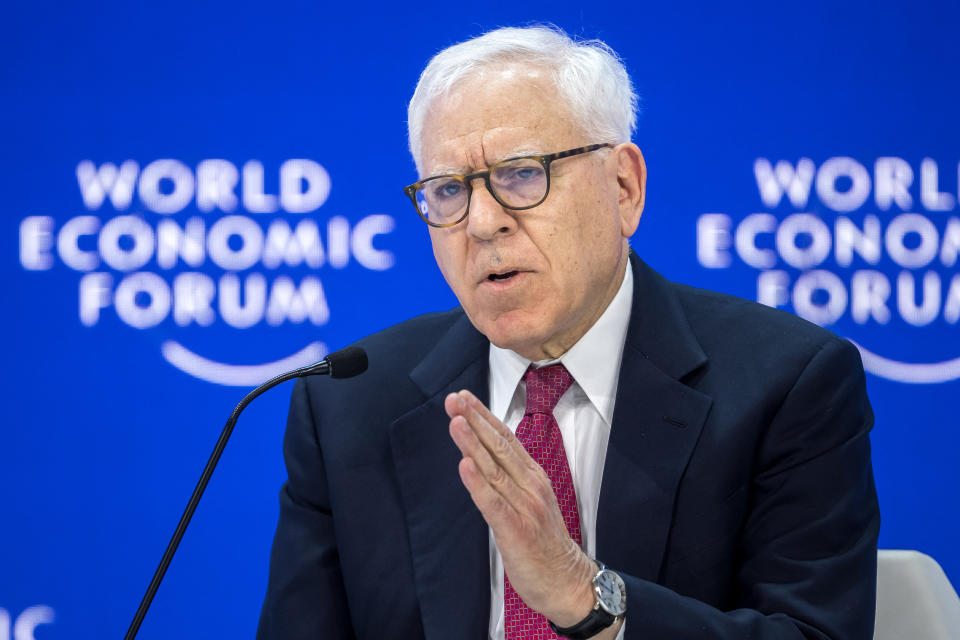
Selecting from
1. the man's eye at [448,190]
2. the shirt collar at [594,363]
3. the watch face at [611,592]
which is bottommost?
the watch face at [611,592]

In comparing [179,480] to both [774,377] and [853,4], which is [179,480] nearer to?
[774,377]

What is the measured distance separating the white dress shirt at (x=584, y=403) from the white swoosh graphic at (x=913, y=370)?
1.49 meters

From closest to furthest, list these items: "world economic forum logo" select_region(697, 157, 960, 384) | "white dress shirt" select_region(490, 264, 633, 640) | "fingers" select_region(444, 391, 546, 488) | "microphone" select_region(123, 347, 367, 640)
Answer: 1. "fingers" select_region(444, 391, 546, 488)
2. "microphone" select_region(123, 347, 367, 640)
3. "white dress shirt" select_region(490, 264, 633, 640)
4. "world economic forum logo" select_region(697, 157, 960, 384)

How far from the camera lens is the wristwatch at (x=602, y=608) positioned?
1.39m

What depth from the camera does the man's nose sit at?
1663 mm

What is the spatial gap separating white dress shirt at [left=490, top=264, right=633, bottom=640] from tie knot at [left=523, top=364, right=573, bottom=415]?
1 centimetres

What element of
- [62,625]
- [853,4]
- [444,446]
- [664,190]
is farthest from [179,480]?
[853,4]

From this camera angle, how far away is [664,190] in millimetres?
3076

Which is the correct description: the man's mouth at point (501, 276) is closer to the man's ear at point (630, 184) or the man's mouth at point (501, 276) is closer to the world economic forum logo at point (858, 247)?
the man's ear at point (630, 184)

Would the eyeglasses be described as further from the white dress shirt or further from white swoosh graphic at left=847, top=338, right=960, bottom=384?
white swoosh graphic at left=847, top=338, right=960, bottom=384

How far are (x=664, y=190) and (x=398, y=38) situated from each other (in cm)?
99

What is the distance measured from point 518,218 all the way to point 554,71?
281 mm

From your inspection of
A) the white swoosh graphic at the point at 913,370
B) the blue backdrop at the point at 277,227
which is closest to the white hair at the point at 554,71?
the blue backdrop at the point at 277,227

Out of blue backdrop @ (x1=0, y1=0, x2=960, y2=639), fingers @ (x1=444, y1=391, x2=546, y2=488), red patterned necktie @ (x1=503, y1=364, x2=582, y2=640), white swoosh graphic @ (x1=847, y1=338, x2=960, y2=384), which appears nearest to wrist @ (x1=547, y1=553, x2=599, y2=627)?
fingers @ (x1=444, y1=391, x2=546, y2=488)
